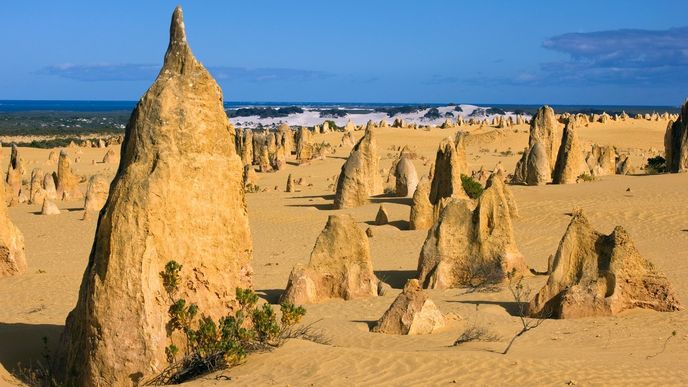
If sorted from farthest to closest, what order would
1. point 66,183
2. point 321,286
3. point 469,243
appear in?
point 66,183 < point 469,243 < point 321,286

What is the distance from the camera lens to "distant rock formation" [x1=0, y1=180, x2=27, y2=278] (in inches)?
574

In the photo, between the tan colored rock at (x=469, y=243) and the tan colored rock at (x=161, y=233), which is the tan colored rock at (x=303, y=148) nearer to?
the tan colored rock at (x=469, y=243)

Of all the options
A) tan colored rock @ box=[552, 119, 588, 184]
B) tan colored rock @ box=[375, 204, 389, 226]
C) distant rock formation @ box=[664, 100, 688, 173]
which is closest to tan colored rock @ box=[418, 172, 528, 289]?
tan colored rock @ box=[375, 204, 389, 226]

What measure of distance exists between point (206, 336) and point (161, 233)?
102 centimetres

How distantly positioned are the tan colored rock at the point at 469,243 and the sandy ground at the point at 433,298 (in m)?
0.52

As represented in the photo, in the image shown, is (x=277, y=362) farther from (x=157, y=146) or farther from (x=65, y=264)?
(x=65, y=264)

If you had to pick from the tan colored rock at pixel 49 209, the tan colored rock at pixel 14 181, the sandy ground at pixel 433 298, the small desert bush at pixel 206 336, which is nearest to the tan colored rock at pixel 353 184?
the sandy ground at pixel 433 298

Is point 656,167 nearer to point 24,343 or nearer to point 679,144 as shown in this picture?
point 679,144

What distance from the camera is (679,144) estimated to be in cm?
2727

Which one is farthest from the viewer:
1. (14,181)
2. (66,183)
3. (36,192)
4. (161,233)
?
(14,181)

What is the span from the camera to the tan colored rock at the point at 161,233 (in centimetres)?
786

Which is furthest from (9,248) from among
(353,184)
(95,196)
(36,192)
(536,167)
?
(536,167)

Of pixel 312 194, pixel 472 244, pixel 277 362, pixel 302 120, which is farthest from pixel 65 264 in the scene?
pixel 302 120

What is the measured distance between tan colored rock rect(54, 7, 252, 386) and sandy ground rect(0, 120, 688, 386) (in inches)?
30.8
